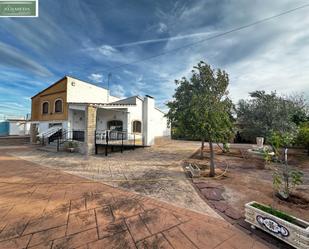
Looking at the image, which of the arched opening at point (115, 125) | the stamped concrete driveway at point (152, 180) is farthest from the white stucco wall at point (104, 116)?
the stamped concrete driveway at point (152, 180)

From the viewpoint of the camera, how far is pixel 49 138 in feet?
51.6

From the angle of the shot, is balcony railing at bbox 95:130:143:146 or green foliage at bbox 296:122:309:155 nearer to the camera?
green foliage at bbox 296:122:309:155

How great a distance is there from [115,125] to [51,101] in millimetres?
7228

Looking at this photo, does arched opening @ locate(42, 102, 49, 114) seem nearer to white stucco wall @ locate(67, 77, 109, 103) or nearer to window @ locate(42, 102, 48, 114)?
window @ locate(42, 102, 48, 114)

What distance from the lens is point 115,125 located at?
1580 cm

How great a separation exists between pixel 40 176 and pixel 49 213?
134 inches

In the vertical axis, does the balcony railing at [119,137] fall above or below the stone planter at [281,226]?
above

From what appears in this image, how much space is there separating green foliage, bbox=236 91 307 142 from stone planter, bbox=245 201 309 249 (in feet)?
34.0

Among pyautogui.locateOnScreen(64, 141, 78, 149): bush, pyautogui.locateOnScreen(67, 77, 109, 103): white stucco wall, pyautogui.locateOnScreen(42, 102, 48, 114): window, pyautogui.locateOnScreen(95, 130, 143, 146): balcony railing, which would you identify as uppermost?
pyautogui.locateOnScreen(67, 77, 109, 103): white stucco wall

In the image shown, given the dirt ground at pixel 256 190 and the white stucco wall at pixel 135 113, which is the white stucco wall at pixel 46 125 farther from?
the dirt ground at pixel 256 190

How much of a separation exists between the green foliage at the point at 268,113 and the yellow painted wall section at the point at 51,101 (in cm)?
1607

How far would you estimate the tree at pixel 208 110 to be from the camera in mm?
5848

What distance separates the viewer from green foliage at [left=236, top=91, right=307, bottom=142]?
472 inches

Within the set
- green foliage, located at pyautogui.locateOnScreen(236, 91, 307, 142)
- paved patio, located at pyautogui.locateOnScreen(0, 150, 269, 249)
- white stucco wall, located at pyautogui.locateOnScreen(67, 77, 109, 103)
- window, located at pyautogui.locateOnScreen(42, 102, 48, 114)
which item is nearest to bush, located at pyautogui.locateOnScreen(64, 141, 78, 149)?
white stucco wall, located at pyautogui.locateOnScreen(67, 77, 109, 103)
